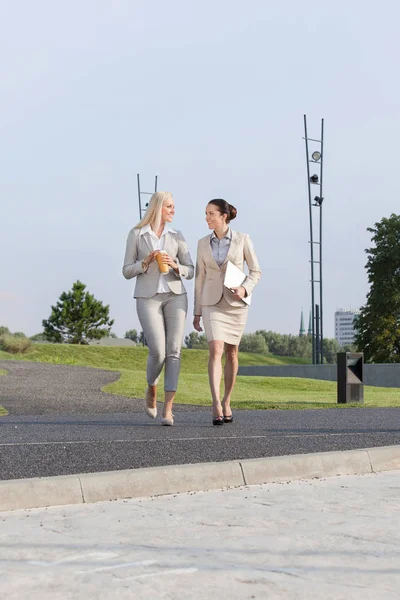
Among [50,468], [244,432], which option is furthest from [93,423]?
[50,468]

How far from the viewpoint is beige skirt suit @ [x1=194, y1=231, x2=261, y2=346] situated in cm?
889

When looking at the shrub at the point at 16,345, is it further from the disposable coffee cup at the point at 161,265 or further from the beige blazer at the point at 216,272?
the disposable coffee cup at the point at 161,265

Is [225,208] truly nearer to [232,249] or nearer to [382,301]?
[232,249]

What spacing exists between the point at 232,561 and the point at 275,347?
4655 inches

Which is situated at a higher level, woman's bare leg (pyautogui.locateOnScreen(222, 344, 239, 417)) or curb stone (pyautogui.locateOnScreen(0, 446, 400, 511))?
woman's bare leg (pyautogui.locateOnScreen(222, 344, 239, 417))

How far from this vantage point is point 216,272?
8.98 m

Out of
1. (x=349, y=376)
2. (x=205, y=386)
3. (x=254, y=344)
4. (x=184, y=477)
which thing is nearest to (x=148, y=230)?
(x=184, y=477)

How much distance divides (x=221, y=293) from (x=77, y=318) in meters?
61.8

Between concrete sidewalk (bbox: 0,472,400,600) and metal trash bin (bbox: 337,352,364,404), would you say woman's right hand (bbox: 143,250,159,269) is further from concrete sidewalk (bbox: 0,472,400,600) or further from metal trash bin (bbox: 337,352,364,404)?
metal trash bin (bbox: 337,352,364,404)

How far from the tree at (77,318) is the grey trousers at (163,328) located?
2399 inches

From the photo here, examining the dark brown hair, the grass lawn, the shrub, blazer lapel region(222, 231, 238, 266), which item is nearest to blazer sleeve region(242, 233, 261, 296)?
blazer lapel region(222, 231, 238, 266)

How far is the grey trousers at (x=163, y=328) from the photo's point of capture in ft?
28.4

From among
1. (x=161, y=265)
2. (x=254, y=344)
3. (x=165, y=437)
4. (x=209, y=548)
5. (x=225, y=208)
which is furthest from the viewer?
(x=254, y=344)

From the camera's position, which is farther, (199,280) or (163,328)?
(199,280)
